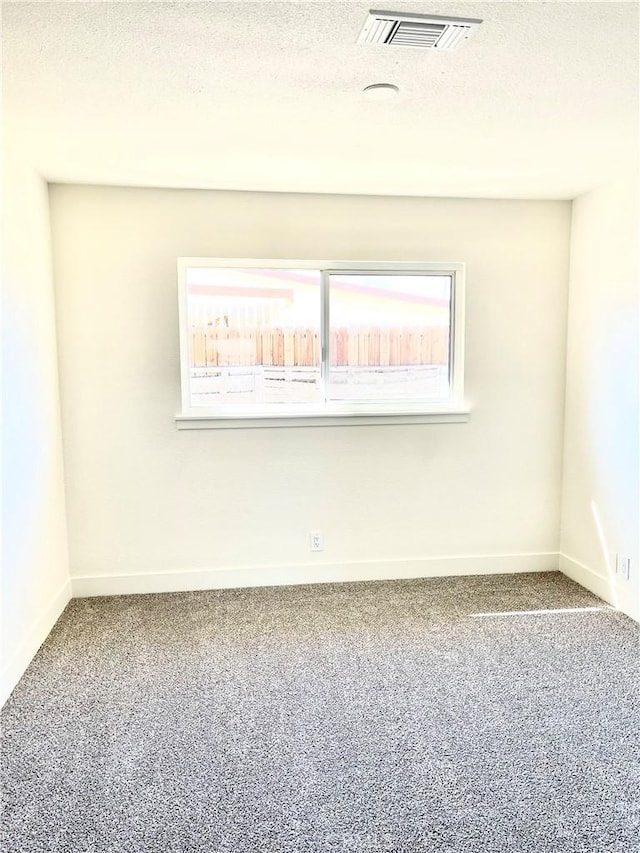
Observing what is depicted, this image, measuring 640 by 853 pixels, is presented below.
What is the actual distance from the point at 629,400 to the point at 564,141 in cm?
141

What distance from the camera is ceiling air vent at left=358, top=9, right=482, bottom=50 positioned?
1540 millimetres

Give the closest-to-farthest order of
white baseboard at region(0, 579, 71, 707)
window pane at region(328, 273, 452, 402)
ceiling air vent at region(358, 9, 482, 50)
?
ceiling air vent at region(358, 9, 482, 50)
white baseboard at region(0, 579, 71, 707)
window pane at region(328, 273, 452, 402)

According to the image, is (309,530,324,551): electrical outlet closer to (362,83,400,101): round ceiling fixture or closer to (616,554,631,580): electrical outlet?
(616,554,631,580): electrical outlet

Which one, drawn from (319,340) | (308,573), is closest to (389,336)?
(319,340)

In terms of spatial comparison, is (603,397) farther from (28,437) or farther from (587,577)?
(28,437)

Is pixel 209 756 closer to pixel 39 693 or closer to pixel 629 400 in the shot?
pixel 39 693

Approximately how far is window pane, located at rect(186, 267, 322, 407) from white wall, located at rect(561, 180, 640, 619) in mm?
1668

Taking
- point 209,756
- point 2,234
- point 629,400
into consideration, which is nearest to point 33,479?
point 2,234

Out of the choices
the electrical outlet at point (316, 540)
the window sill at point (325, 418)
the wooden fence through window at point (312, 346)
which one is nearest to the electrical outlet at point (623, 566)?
the window sill at point (325, 418)

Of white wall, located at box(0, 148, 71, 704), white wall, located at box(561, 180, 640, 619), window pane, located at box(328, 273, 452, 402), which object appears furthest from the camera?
window pane, located at box(328, 273, 452, 402)

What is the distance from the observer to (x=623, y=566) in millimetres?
3090

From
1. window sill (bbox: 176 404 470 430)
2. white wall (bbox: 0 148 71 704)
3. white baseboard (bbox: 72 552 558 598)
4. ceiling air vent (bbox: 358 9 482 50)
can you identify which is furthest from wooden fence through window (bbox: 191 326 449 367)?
ceiling air vent (bbox: 358 9 482 50)

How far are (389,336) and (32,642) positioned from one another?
103 inches

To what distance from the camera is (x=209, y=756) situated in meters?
1.96
